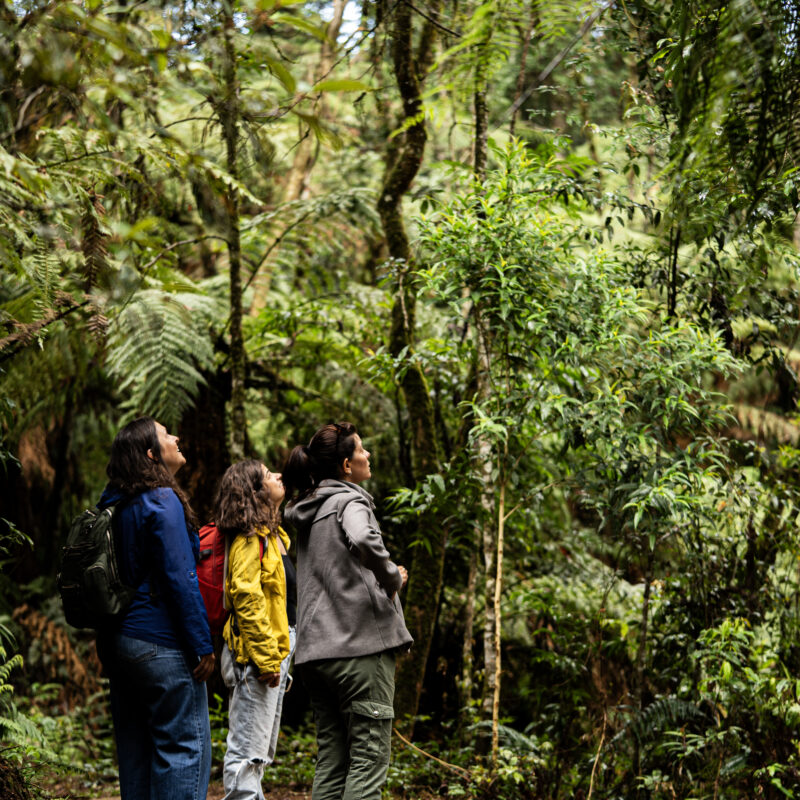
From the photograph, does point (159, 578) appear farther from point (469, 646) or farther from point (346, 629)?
point (469, 646)

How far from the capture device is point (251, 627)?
3.16m

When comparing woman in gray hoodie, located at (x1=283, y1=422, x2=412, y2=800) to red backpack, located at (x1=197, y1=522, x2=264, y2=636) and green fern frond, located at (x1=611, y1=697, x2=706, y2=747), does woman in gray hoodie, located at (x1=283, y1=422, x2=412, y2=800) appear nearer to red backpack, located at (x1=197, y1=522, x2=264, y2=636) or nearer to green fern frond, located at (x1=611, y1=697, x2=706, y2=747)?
red backpack, located at (x1=197, y1=522, x2=264, y2=636)

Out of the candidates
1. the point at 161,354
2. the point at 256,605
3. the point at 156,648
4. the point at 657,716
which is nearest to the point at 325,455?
the point at 256,605

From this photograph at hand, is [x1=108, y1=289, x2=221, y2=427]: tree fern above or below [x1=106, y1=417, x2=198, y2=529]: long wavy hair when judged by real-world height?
above

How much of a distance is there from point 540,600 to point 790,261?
8.19ft

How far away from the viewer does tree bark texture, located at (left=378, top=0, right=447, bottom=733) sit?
4.75 metres

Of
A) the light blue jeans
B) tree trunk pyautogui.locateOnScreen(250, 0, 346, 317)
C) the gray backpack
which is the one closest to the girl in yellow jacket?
the light blue jeans

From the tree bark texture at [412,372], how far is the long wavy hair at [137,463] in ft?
6.71

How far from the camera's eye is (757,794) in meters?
3.79

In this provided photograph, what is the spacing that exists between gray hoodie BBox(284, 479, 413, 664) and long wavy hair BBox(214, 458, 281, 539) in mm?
160

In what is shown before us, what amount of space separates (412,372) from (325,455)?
5.63 ft

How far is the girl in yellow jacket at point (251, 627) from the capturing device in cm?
318

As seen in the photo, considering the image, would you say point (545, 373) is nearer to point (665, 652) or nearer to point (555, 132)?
point (555, 132)

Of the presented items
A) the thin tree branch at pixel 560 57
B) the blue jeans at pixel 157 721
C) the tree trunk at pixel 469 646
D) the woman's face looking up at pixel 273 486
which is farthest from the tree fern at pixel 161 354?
the thin tree branch at pixel 560 57
